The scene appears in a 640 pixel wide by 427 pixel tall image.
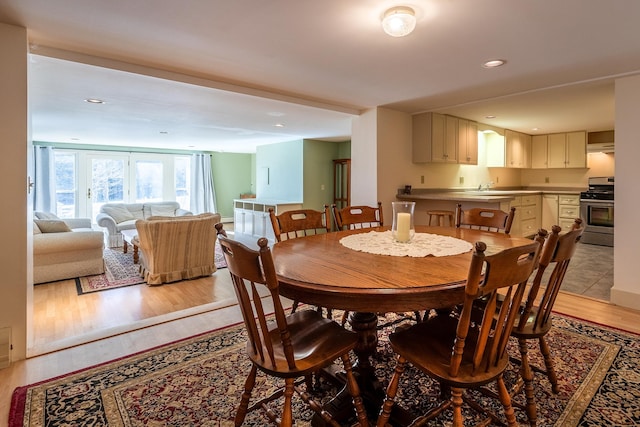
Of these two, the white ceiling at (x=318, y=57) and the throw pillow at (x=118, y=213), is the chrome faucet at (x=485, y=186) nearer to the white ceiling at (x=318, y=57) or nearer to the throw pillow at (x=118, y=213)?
the white ceiling at (x=318, y=57)

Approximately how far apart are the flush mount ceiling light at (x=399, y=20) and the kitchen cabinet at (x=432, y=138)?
106 inches

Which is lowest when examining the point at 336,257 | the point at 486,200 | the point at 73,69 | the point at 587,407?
the point at 587,407

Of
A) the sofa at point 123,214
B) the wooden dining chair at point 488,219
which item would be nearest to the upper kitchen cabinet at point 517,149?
the wooden dining chair at point 488,219

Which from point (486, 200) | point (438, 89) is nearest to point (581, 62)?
point (438, 89)

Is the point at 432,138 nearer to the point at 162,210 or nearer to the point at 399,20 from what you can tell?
the point at 399,20

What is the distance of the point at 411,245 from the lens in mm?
1863

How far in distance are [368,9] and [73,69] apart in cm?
231

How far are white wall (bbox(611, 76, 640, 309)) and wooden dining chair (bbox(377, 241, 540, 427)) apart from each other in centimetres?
259

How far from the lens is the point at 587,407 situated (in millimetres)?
1650

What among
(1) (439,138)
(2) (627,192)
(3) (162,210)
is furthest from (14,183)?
(3) (162,210)

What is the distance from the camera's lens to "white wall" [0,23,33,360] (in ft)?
6.74

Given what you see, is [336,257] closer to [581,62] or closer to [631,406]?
[631,406]

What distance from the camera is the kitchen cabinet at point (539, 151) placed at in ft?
21.2

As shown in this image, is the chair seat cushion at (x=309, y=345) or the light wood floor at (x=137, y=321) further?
the light wood floor at (x=137, y=321)
